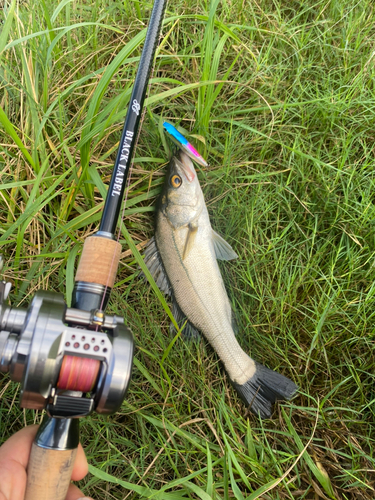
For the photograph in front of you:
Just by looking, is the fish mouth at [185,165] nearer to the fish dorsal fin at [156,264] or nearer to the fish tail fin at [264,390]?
the fish dorsal fin at [156,264]

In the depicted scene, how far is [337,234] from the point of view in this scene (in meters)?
2.40

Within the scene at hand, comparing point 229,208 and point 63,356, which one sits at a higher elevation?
point 63,356

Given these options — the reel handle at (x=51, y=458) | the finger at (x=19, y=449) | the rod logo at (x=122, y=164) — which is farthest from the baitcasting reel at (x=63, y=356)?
the rod logo at (x=122, y=164)

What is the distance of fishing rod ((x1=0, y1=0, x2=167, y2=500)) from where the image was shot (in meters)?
1.12

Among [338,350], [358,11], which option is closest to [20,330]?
[338,350]

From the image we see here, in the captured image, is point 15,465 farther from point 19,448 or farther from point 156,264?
point 156,264

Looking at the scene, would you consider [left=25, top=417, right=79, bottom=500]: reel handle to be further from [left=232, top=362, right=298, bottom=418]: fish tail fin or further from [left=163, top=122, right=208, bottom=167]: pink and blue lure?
[left=163, top=122, right=208, bottom=167]: pink and blue lure

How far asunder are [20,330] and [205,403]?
1383mm

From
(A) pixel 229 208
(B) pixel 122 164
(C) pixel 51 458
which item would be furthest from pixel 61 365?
(A) pixel 229 208

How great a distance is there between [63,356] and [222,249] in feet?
4.61

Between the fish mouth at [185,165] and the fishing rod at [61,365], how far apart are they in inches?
43.0

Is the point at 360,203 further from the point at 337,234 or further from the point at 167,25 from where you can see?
the point at 167,25

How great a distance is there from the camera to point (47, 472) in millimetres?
1297

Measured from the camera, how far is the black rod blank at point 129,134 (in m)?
1.52
